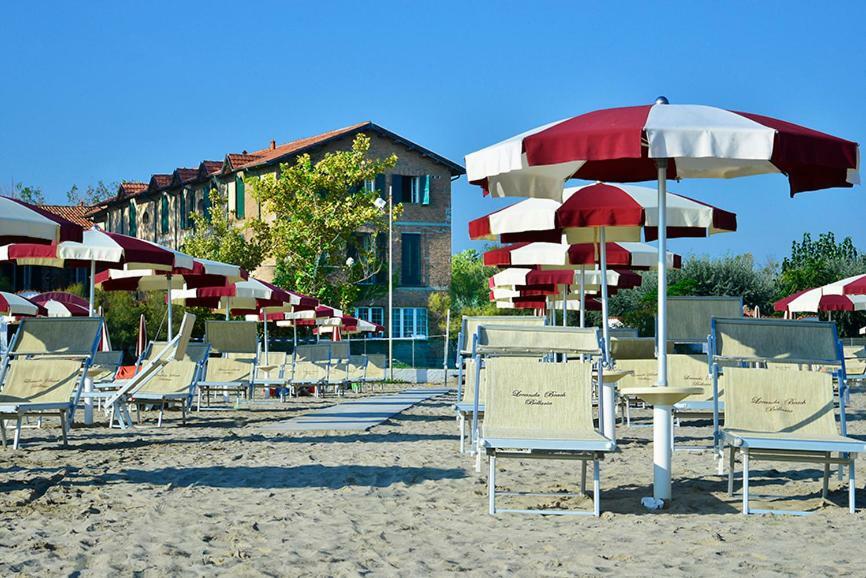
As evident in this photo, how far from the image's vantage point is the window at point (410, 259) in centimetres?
4569

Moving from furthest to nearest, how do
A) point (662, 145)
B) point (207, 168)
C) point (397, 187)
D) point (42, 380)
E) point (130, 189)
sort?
point (130, 189) → point (207, 168) → point (397, 187) → point (42, 380) → point (662, 145)

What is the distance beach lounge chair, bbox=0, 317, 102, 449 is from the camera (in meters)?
9.08

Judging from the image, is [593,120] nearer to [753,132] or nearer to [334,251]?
[753,132]

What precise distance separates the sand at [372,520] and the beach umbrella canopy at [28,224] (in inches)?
63.3

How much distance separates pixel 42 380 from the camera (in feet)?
31.2

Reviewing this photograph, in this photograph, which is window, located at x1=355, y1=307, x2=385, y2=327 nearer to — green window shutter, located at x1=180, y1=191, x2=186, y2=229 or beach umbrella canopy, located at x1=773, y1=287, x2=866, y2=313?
green window shutter, located at x1=180, y1=191, x2=186, y2=229

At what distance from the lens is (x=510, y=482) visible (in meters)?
7.23

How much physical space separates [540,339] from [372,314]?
3707 cm

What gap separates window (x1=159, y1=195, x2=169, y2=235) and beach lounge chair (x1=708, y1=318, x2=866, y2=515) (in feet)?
148

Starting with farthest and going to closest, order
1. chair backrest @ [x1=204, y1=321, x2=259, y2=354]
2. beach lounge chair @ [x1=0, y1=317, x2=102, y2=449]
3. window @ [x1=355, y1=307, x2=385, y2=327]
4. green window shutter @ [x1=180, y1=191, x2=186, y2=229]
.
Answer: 1. green window shutter @ [x1=180, y1=191, x2=186, y2=229]
2. window @ [x1=355, y1=307, x2=385, y2=327]
3. chair backrest @ [x1=204, y1=321, x2=259, y2=354]
4. beach lounge chair @ [x1=0, y1=317, x2=102, y2=449]

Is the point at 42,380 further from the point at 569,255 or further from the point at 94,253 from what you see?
the point at 569,255

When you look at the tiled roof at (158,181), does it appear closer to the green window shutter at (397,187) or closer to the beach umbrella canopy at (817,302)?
the green window shutter at (397,187)

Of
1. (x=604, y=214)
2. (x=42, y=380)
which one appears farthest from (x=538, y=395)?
(x=42, y=380)

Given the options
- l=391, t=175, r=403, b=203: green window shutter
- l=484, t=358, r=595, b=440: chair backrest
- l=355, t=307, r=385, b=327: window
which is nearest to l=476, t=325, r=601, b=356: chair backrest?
l=484, t=358, r=595, b=440: chair backrest
